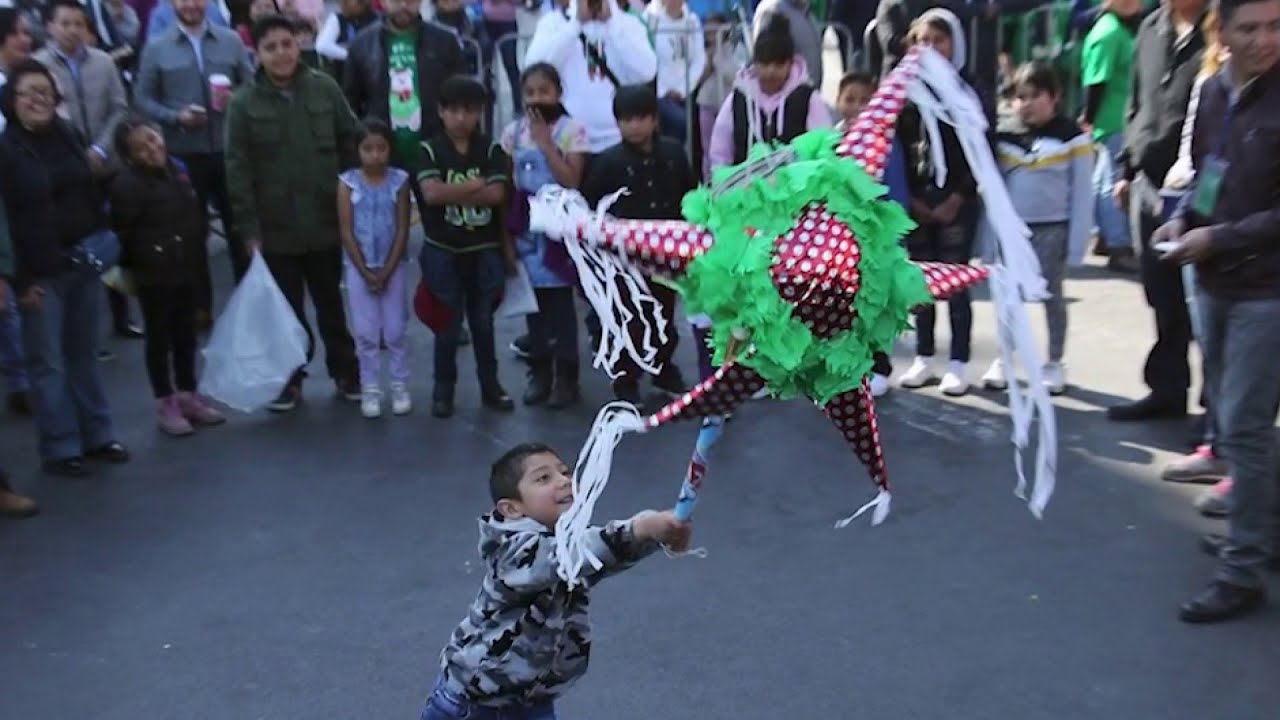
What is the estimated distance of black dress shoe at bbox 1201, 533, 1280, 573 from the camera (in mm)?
4012

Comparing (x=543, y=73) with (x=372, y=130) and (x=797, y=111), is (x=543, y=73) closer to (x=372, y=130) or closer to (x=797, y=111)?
(x=372, y=130)

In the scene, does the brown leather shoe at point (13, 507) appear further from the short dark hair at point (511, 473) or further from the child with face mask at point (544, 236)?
the short dark hair at point (511, 473)

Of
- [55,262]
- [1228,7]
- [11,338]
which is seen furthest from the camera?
[11,338]

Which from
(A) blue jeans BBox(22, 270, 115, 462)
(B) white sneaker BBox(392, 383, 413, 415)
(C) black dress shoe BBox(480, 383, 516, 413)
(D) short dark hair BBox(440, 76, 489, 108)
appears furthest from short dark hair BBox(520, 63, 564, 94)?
(A) blue jeans BBox(22, 270, 115, 462)

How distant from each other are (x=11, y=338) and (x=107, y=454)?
56 cm

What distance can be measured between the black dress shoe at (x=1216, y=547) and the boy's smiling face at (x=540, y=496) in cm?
228

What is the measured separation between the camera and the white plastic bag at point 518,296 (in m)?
5.61

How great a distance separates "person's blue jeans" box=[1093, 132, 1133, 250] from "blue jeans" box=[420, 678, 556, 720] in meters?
5.64

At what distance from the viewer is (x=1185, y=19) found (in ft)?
16.6

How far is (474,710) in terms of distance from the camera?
2.54 meters

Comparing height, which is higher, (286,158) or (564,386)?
(286,158)

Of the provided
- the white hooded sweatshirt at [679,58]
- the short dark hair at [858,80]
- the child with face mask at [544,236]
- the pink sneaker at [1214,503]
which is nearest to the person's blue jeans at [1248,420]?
the pink sneaker at [1214,503]

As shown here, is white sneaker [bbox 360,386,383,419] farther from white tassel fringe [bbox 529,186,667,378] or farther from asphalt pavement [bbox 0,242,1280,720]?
white tassel fringe [bbox 529,186,667,378]

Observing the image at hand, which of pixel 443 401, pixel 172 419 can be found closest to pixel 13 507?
pixel 172 419
